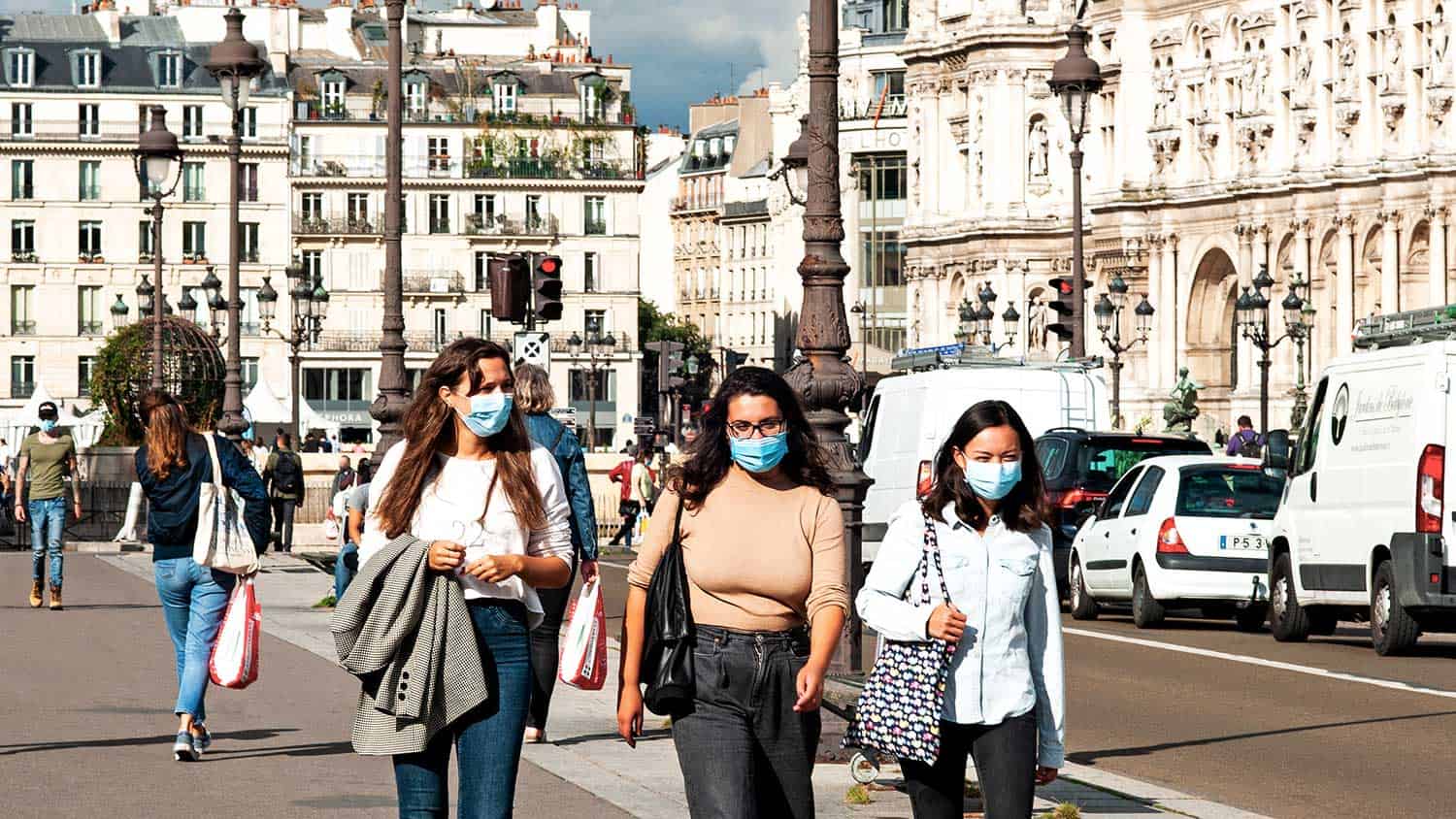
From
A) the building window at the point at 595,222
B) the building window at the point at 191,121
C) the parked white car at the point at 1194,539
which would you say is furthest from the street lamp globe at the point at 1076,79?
the building window at the point at 191,121

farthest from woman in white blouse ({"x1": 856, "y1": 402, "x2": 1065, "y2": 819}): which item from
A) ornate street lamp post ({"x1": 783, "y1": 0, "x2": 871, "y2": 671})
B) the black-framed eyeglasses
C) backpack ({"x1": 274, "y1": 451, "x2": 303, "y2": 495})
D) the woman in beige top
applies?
backpack ({"x1": 274, "y1": 451, "x2": 303, "y2": 495})

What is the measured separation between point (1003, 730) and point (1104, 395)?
86.7 feet

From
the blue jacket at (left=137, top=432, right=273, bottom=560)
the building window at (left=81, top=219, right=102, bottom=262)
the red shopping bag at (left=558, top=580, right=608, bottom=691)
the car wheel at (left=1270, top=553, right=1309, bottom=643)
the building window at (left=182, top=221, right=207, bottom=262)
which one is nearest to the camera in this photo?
the red shopping bag at (left=558, top=580, right=608, bottom=691)

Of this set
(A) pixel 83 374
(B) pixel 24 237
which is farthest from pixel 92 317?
(B) pixel 24 237

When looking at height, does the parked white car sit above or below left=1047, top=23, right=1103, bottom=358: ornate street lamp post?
below

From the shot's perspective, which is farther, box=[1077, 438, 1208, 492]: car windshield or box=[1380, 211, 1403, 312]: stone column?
box=[1380, 211, 1403, 312]: stone column

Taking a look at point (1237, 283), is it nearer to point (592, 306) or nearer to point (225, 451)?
point (592, 306)

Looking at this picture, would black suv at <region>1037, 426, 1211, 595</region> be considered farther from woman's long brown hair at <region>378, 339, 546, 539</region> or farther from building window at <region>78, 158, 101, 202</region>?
building window at <region>78, 158, 101, 202</region>

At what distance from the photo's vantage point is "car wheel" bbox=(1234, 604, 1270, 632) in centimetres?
2652

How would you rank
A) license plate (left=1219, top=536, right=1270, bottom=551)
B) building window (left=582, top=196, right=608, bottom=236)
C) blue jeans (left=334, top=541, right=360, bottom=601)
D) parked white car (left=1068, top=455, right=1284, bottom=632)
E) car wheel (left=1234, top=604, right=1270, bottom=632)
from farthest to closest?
building window (left=582, top=196, right=608, bottom=236) < car wheel (left=1234, top=604, right=1270, bottom=632) < license plate (left=1219, top=536, right=1270, bottom=551) < parked white car (left=1068, top=455, right=1284, bottom=632) < blue jeans (left=334, top=541, right=360, bottom=601)

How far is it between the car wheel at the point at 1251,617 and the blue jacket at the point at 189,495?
14.0m

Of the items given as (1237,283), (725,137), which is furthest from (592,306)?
(725,137)

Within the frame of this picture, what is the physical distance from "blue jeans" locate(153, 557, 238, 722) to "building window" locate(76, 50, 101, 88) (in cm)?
10029

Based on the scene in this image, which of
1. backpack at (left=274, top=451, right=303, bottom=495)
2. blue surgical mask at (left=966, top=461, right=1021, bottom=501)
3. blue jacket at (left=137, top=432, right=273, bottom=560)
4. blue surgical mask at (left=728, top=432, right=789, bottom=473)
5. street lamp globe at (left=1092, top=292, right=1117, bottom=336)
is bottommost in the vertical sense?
backpack at (left=274, top=451, right=303, bottom=495)
